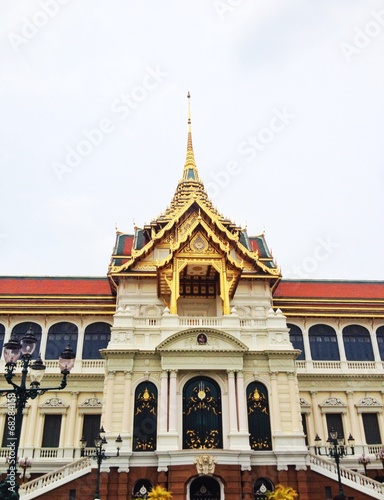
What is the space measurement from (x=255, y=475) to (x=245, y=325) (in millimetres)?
6789

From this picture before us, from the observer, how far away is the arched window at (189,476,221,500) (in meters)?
19.5

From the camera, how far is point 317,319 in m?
30.0

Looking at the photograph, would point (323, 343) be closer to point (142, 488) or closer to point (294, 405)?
point (294, 405)

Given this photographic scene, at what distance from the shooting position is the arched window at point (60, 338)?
28156mm

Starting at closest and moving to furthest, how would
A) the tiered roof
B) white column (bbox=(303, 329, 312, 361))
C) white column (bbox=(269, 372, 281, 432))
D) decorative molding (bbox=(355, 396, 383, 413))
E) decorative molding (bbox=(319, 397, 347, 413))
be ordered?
white column (bbox=(269, 372, 281, 432))
decorative molding (bbox=(319, 397, 347, 413))
decorative molding (bbox=(355, 396, 383, 413))
the tiered roof
white column (bbox=(303, 329, 312, 361))

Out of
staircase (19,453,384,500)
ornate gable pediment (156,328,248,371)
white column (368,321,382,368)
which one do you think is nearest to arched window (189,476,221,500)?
staircase (19,453,384,500)

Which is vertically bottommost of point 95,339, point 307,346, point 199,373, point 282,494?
point 282,494

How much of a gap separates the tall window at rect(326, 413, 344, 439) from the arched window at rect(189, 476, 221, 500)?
946cm

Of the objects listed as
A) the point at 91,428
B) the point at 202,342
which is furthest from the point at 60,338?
the point at 202,342

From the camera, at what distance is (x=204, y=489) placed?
19.7m

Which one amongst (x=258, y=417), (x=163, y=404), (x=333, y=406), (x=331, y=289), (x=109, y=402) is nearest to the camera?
(x=163, y=404)

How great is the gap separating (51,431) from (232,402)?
35.6 feet

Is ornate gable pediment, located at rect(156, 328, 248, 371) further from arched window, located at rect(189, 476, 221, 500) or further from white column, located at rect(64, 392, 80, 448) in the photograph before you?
white column, located at rect(64, 392, 80, 448)

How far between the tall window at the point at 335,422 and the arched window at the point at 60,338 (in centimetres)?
1512
